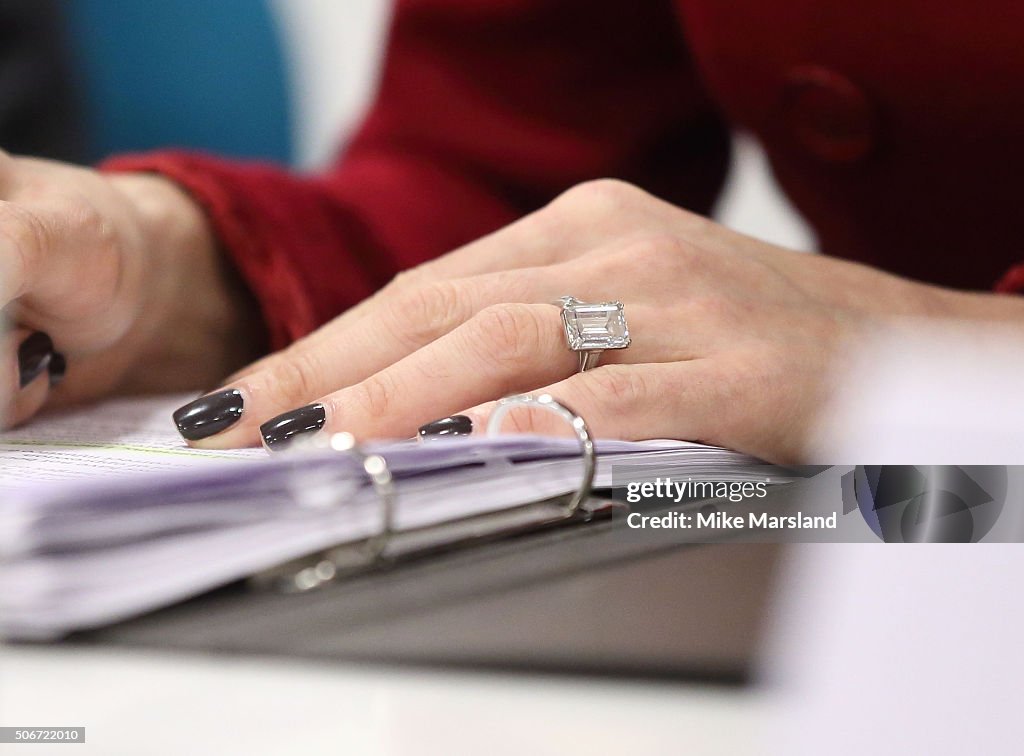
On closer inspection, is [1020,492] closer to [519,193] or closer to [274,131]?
[519,193]

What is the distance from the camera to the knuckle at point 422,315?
1.44ft

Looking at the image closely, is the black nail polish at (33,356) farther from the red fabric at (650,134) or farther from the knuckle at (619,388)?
the knuckle at (619,388)

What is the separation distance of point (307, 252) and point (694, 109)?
1.38 ft

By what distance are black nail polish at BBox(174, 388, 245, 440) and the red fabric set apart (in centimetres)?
18

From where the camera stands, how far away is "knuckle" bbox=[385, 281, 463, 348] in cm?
44

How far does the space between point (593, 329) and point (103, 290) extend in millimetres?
246

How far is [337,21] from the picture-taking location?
1.75m

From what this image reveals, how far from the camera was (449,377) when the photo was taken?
39 cm

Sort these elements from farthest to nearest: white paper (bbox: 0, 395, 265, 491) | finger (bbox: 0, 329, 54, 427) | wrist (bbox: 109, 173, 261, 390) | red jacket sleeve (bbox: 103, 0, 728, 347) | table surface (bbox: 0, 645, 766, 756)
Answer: red jacket sleeve (bbox: 103, 0, 728, 347) < wrist (bbox: 109, 173, 261, 390) < finger (bbox: 0, 329, 54, 427) < white paper (bbox: 0, 395, 265, 491) < table surface (bbox: 0, 645, 766, 756)

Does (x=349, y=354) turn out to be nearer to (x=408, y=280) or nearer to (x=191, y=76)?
(x=408, y=280)

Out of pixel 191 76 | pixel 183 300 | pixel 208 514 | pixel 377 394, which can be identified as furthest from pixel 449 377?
pixel 191 76

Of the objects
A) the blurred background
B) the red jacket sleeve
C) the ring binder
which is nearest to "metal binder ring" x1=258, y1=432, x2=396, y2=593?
the ring binder

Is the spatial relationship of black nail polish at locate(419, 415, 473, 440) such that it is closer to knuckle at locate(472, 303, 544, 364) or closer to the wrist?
knuckle at locate(472, 303, 544, 364)

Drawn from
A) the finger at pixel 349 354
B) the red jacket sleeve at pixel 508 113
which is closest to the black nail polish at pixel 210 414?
the finger at pixel 349 354
